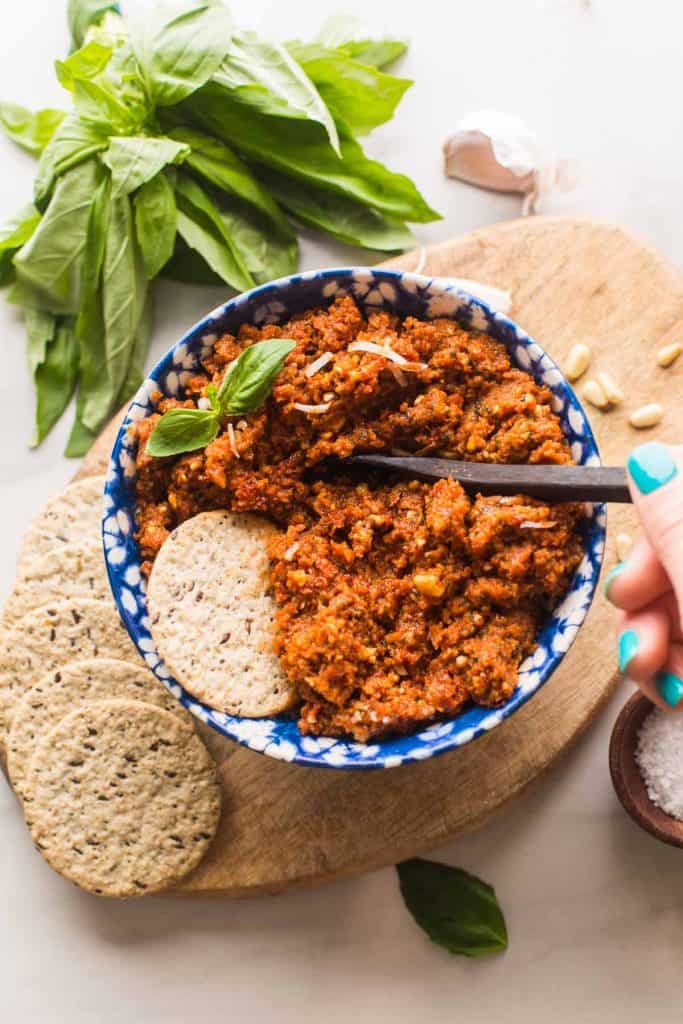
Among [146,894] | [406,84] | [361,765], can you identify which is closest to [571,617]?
[361,765]

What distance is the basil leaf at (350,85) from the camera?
12.1 feet

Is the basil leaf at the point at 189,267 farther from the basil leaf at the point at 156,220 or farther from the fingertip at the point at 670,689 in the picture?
the fingertip at the point at 670,689

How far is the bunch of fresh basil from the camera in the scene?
3.58 m

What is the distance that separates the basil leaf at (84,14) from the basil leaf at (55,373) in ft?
3.71

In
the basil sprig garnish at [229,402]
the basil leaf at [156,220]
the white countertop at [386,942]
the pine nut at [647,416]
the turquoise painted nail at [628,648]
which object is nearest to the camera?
the turquoise painted nail at [628,648]

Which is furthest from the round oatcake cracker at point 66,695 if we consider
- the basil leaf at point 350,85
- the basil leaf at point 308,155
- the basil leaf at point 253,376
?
the basil leaf at point 350,85

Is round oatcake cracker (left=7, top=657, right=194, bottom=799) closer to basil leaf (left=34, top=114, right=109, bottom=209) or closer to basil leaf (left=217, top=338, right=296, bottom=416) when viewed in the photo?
basil leaf (left=217, top=338, right=296, bottom=416)

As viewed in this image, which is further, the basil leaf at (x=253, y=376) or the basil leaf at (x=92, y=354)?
the basil leaf at (x=92, y=354)

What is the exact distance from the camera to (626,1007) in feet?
12.4

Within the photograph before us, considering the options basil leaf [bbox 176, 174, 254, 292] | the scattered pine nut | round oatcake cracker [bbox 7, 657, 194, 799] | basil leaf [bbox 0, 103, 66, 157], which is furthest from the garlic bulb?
round oatcake cracker [bbox 7, 657, 194, 799]

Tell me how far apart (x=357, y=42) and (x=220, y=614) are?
241 centimetres

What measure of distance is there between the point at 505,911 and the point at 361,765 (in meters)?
1.39

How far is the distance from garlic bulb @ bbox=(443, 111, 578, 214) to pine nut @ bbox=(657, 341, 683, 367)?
0.83 meters

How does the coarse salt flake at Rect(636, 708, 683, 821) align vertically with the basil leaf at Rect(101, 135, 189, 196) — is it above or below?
A: below
